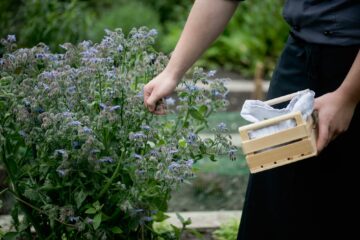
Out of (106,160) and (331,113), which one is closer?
(331,113)

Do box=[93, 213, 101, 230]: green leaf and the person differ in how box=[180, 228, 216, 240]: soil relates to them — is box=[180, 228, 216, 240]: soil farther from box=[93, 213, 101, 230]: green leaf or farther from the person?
the person

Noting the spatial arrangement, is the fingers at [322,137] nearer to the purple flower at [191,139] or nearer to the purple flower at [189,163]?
the purple flower at [189,163]

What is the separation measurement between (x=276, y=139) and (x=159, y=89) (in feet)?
1.81

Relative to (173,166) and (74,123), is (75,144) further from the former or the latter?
(173,166)

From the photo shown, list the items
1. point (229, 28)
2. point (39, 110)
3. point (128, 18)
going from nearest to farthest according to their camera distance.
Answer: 1. point (39, 110)
2. point (128, 18)
3. point (229, 28)

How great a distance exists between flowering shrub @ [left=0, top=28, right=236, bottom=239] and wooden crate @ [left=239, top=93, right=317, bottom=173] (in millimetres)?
673

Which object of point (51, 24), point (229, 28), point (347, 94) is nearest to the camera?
point (347, 94)

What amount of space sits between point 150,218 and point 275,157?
96 cm

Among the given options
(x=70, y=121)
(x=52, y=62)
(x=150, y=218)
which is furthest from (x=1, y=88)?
(x=150, y=218)

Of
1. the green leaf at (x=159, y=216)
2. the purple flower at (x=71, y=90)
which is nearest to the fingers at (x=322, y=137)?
the purple flower at (x=71, y=90)

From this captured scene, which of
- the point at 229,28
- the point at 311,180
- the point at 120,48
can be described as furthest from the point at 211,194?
the point at 229,28

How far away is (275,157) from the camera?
2109mm

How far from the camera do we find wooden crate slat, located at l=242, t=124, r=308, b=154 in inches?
81.9

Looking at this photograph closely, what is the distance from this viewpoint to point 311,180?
98.7 inches
